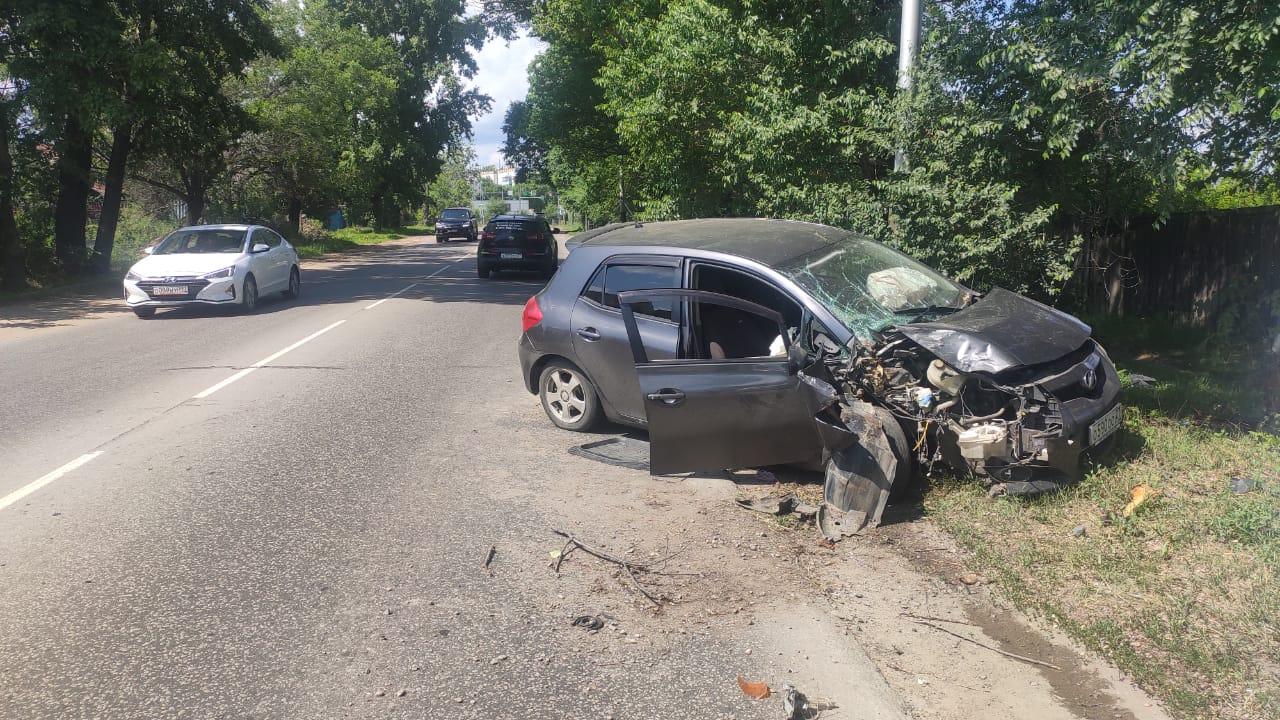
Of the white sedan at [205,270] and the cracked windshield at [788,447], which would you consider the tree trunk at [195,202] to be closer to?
the white sedan at [205,270]

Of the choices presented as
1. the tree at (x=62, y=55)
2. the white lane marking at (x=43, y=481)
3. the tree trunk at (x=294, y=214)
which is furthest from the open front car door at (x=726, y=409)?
the tree trunk at (x=294, y=214)

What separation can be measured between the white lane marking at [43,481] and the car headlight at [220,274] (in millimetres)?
9101

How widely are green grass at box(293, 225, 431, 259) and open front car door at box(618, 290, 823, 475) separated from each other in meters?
31.2

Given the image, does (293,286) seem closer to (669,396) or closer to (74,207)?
(74,207)

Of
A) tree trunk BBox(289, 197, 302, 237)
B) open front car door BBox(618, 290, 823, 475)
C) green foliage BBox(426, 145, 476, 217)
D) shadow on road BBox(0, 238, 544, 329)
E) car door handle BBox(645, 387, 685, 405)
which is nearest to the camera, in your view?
open front car door BBox(618, 290, 823, 475)

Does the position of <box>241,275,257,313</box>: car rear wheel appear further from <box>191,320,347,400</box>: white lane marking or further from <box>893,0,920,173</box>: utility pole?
<box>893,0,920,173</box>: utility pole

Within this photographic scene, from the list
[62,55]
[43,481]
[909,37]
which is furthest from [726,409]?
[62,55]

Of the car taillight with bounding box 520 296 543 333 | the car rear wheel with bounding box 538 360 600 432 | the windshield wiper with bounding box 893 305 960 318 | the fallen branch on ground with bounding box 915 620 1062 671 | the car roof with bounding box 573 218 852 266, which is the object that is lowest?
the fallen branch on ground with bounding box 915 620 1062 671

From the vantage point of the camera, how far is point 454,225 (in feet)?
164

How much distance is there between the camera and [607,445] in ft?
23.2

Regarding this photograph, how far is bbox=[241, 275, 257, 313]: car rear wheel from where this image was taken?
16.0 m

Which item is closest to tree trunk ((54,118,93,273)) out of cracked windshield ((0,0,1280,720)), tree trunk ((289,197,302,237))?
cracked windshield ((0,0,1280,720))

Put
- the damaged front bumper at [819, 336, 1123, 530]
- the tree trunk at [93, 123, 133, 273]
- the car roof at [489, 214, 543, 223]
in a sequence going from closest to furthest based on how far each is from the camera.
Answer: the damaged front bumper at [819, 336, 1123, 530] → the tree trunk at [93, 123, 133, 273] → the car roof at [489, 214, 543, 223]

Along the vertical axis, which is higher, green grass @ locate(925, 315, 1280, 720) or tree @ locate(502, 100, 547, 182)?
tree @ locate(502, 100, 547, 182)
